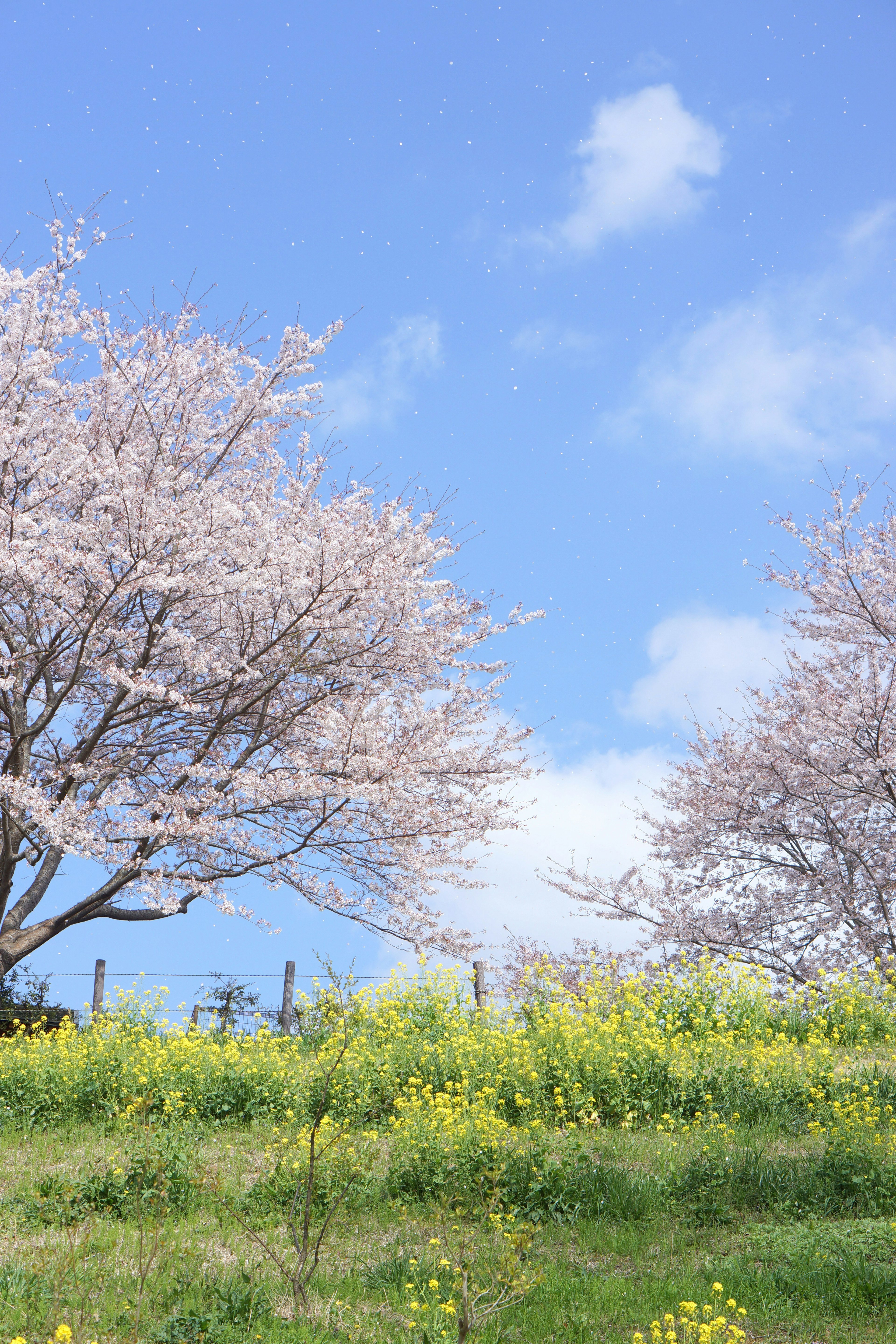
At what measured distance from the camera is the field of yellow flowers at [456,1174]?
15.6 ft

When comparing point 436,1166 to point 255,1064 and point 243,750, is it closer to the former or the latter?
point 255,1064

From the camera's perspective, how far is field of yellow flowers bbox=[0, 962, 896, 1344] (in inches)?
188

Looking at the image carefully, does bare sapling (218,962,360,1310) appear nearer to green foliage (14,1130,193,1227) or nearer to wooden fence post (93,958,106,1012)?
green foliage (14,1130,193,1227)

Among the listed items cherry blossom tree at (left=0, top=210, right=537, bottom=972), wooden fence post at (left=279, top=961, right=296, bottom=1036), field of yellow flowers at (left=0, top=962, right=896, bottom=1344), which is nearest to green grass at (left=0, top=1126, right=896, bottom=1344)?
field of yellow flowers at (left=0, top=962, right=896, bottom=1344)

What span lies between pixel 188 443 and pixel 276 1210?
840 centimetres

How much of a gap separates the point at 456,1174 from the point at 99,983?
13413 mm

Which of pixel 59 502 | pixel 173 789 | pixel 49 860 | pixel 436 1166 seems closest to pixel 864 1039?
pixel 436 1166

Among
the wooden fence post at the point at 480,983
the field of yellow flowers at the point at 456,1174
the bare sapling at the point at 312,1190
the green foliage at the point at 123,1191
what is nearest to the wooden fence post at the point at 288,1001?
the wooden fence post at the point at 480,983

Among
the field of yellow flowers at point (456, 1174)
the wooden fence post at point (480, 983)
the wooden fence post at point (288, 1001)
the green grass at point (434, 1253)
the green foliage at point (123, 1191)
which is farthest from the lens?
the wooden fence post at point (288, 1001)

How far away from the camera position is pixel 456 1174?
634 cm

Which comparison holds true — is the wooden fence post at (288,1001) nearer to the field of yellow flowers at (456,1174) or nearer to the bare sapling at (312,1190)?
the field of yellow flowers at (456,1174)

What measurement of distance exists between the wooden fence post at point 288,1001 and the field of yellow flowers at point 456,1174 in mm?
5998

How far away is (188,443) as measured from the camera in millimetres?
11195

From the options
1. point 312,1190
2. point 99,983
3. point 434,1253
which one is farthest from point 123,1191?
point 99,983
